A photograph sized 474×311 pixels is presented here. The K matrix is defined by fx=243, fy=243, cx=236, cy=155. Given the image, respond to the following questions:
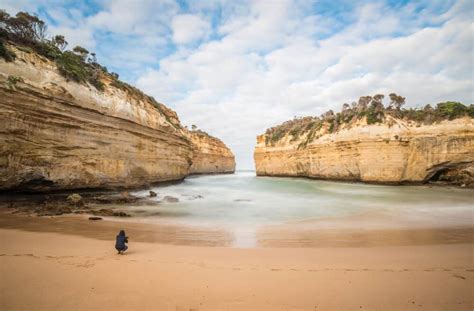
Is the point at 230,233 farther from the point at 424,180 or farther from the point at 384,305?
the point at 424,180

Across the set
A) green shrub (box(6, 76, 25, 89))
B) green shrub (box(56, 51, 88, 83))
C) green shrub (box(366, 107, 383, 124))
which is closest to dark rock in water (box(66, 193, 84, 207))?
green shrub (box(6, 76, 25, 89))

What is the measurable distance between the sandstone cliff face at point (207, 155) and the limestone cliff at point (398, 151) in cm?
2542

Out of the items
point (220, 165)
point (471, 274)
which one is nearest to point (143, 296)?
point (471, 274)

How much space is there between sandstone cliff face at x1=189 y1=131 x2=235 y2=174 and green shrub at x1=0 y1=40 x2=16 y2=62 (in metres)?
34.1

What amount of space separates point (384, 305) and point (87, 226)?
7.96 meters

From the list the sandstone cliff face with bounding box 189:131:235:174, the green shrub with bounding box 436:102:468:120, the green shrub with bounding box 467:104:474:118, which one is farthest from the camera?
the sandstone cliff face with bounding box 189:131:235:174

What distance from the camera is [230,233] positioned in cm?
742

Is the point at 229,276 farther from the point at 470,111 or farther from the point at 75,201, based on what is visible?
the point at 470,111

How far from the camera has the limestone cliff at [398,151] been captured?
66.2ft

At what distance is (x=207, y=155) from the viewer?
173 ft

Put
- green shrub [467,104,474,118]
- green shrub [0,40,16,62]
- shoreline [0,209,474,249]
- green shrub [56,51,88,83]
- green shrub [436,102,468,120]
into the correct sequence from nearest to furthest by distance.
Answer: shoreline [0,209,474,249]
green shrub [0,40,16,62]
green shrub [56,51,88,83]
green shrub [467,104,474,118]
green shrub [436,102,468,120]

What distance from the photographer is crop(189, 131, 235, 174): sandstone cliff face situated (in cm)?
4849

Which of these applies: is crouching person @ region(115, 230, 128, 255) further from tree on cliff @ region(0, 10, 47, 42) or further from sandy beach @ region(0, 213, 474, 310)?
tree on cliff @ region(0, 10, 47, 42)

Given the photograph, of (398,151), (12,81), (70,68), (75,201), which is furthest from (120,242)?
(398,151)
